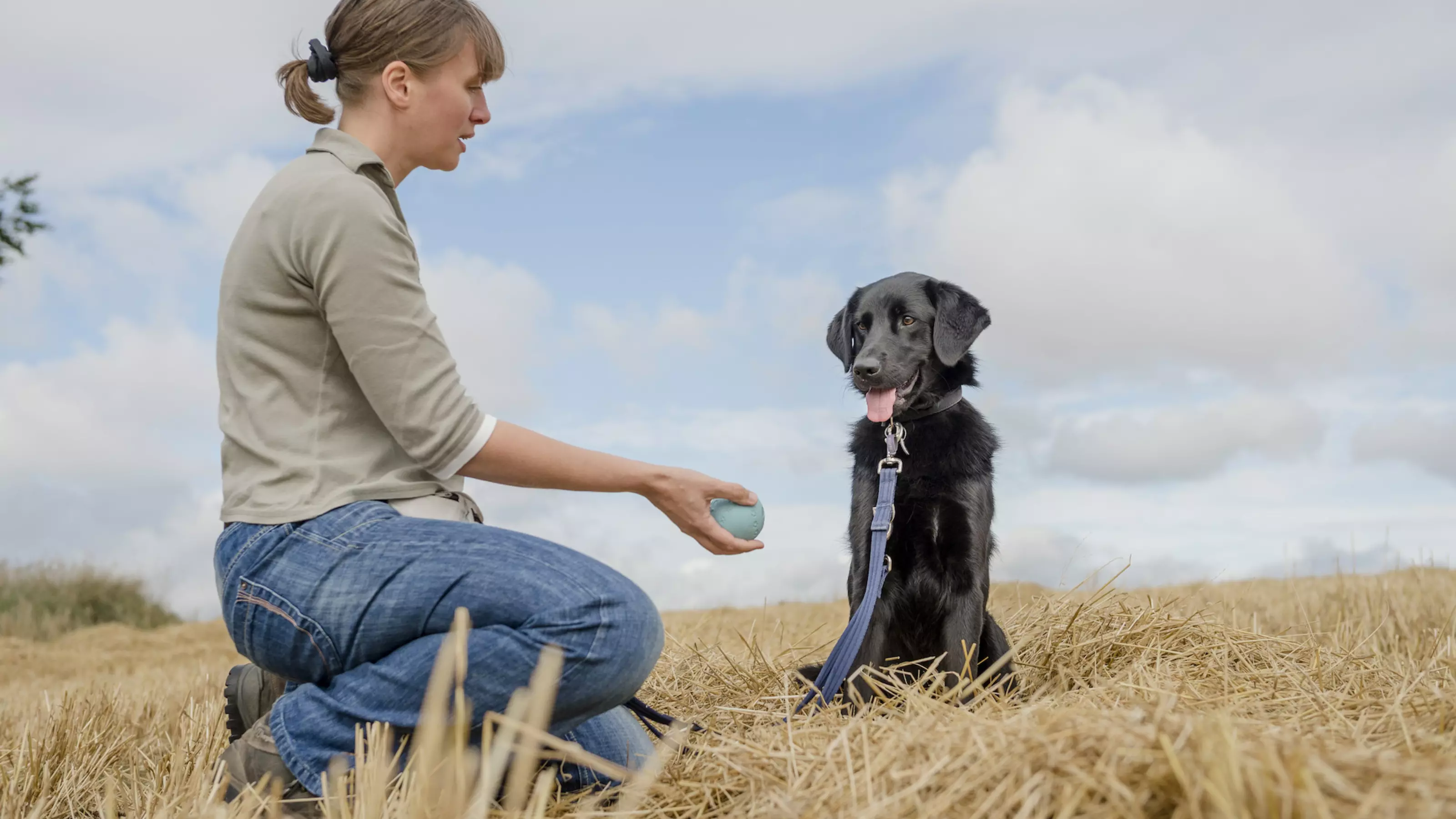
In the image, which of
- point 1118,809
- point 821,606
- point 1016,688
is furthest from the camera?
point 821,606

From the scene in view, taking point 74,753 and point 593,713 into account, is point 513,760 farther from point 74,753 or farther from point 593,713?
point 74,753

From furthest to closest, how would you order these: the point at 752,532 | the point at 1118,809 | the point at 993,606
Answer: the point at 993,606 < the point at 752,532 < the point at 1118,809

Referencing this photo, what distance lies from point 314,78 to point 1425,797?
296 cm

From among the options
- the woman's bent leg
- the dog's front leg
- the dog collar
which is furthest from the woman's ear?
the dog's front leg

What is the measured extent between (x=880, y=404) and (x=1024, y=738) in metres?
1.88

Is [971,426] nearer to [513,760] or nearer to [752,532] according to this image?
[752,532]

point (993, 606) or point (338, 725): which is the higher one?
point (993, 606)

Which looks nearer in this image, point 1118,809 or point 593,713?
point 1118,809

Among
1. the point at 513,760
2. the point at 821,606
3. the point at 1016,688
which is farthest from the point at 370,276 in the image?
the point at 821,606

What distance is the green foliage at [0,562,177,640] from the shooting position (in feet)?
41.9

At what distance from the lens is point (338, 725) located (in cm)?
249

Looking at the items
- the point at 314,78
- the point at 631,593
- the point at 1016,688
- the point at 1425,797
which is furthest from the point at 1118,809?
the point at 314,78

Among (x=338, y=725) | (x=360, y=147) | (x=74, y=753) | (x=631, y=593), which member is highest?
(x=360, y=147)

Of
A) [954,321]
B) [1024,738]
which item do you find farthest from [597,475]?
[954,321]
